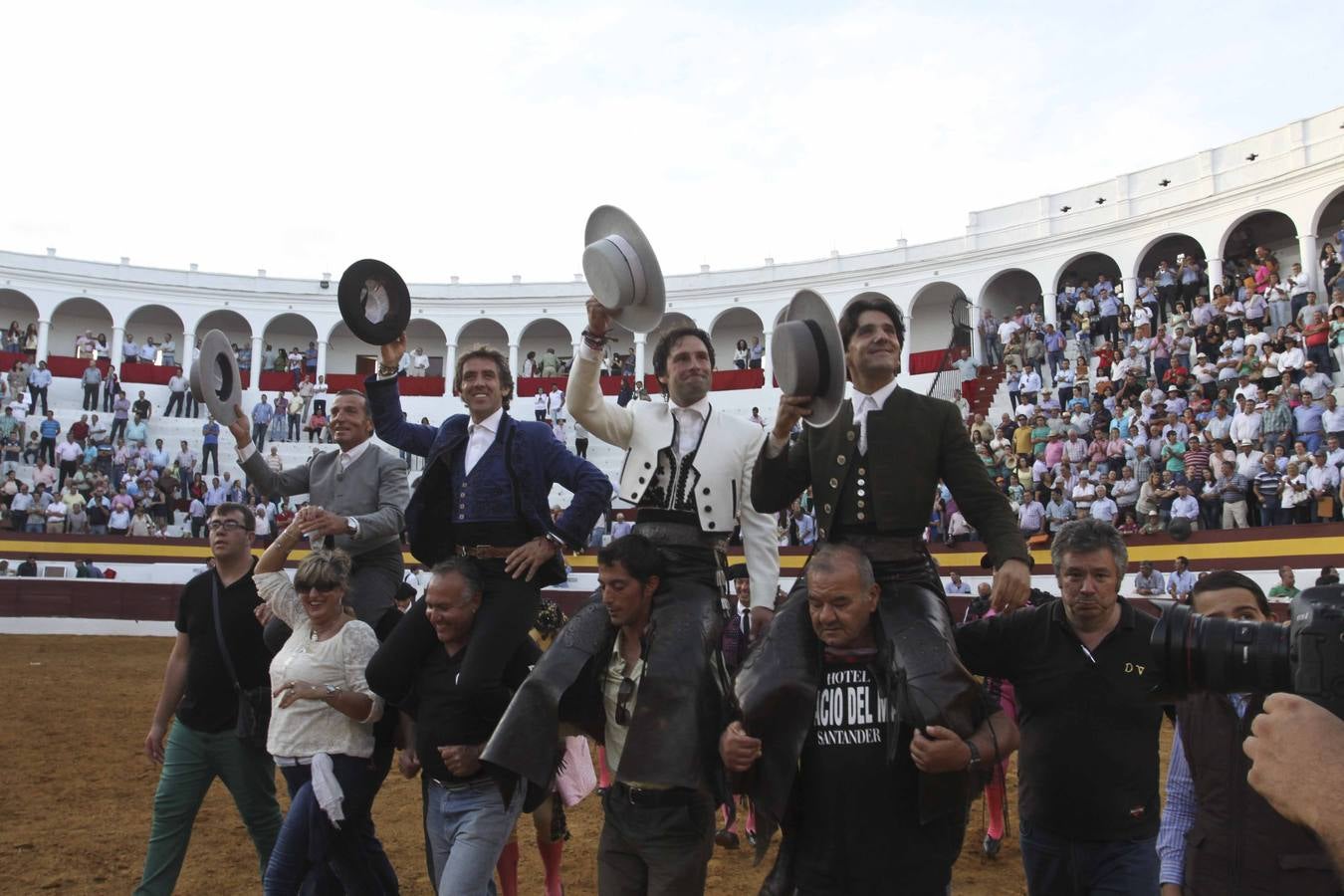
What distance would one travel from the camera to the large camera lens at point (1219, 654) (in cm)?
182

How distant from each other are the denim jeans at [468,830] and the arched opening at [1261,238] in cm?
2399

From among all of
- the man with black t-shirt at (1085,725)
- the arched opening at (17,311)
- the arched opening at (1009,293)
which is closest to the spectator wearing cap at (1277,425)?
the man with black t-shirt at (1085,725)

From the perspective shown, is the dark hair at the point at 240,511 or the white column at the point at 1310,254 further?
the white column at the point at 1310,254

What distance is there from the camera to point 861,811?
2756 mm

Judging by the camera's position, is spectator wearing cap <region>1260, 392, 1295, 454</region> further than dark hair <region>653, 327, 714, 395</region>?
Yes

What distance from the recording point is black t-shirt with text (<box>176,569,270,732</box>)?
4465 millimetres

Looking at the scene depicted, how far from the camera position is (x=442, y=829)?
3615 millimetres

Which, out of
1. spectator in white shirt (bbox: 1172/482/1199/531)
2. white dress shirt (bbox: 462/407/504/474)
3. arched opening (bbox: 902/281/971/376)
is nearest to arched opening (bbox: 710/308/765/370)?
arched opening (bbox: 902/281/971/376)

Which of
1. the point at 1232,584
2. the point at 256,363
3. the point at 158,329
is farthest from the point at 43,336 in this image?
the point at 1232,584

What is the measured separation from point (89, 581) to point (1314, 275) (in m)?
23.4

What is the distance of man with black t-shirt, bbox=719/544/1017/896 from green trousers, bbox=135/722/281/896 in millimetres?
2493

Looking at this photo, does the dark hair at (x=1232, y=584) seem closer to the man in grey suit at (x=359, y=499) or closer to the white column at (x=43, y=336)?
the man in grey suit at (x=359, y=499)

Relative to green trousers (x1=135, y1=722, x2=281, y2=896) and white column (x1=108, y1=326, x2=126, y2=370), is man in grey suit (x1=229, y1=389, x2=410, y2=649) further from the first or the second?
white column (x1=108, y1=326, x2=126, y2=370)

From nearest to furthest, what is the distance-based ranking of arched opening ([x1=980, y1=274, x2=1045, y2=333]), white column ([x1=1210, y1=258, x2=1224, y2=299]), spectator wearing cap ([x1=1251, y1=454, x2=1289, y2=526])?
spectator wearing cap ([x1=1251, y1=454, x2=1289, y2=526]) → white column ([x1=1210, y1=258, x2=1224, y2=299]) → arched opening ([x1=980, y1=274, x2=1045, y2=333])
